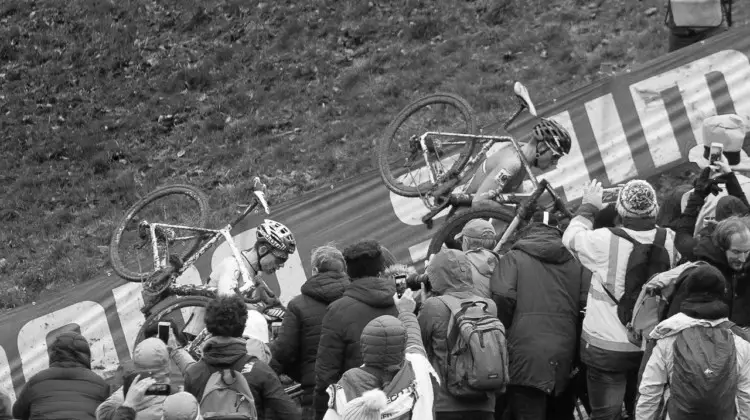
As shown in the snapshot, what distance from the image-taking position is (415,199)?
13.0m

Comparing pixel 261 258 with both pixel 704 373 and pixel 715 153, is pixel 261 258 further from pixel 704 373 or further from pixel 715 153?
pixel 704 373

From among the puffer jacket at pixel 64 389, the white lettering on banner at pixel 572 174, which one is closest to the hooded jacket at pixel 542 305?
the puffer jacket at pixel 64 389

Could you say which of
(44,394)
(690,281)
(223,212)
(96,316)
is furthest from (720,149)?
(223,212)

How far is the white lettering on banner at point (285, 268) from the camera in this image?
1259 centimetres

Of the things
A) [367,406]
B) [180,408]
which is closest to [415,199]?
[180,408]

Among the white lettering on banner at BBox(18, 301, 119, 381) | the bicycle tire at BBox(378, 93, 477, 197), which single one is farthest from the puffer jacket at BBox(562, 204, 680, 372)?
the white lettering on banner at BBox(18, 301, 119, 381)

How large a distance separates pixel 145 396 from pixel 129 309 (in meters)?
5.67

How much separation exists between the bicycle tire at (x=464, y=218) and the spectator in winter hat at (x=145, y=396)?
3.62 metres

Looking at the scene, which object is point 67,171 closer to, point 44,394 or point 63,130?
point 63,130

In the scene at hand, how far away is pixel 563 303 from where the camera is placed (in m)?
8.48

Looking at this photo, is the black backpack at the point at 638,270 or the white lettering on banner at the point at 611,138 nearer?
the black backpack at the point at 638,270

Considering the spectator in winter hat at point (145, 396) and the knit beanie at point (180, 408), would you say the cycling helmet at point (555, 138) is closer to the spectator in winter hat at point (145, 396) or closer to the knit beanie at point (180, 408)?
the spectator in winter hat at point (145, 396)

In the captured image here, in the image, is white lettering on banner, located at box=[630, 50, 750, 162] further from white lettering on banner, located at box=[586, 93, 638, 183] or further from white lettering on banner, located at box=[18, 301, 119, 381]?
white lettering on banner, located at box=[18, 301, 119, 381]

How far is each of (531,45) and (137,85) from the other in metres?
5.89
